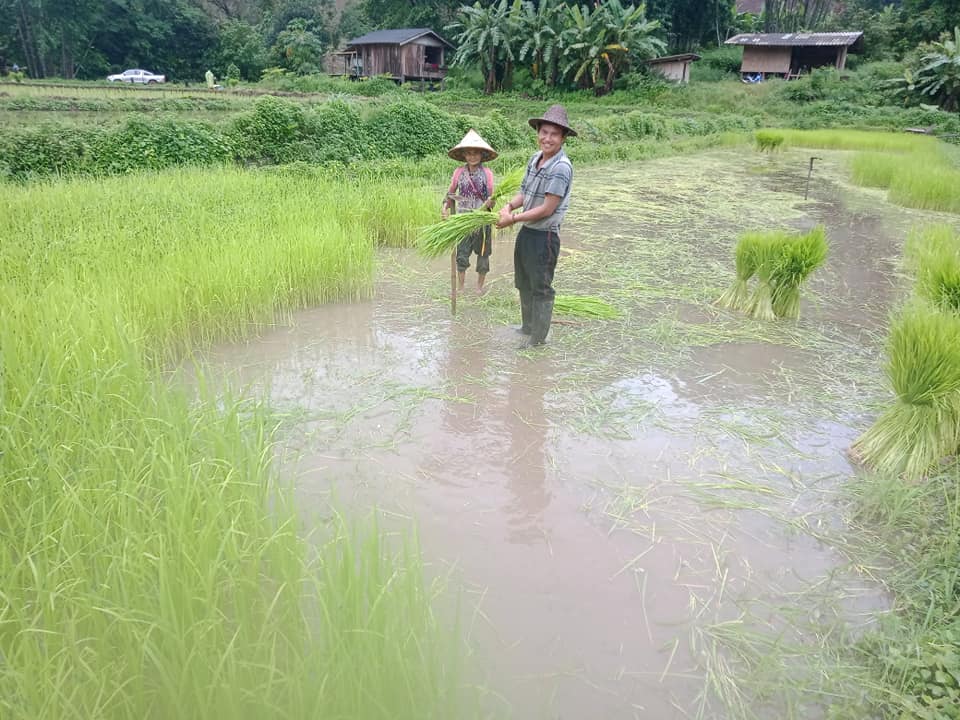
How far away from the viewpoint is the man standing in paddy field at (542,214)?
3.42 m

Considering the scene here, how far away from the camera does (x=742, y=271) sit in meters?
4.66

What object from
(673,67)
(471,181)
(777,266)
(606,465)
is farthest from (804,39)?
(606,465)

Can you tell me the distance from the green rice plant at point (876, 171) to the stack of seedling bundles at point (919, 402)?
9.53 metres

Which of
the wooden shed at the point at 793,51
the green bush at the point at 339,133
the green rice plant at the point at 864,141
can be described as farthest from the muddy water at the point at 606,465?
the wooden shed at the point at 793,51

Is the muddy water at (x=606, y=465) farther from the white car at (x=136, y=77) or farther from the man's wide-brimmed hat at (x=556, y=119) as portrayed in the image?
the white car at (x=136, y=77)

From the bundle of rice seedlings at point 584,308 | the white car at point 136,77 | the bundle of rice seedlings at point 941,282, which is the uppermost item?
the white car at point 136,77

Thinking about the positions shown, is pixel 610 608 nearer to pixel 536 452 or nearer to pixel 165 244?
pixel 536 452

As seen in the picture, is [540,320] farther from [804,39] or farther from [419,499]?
[804,39]

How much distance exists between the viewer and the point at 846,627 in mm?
1888

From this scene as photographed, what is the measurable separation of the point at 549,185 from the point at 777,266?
1955 mm

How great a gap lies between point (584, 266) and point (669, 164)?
871 cm

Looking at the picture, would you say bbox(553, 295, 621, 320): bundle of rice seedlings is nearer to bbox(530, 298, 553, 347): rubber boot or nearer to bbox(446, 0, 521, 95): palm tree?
bbox(530, 298, 553, 347): rubber boot

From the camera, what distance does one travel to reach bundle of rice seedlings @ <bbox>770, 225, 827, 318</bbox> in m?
4.42

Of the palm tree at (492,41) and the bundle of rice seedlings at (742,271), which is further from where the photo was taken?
the palm tree at (492,41)
